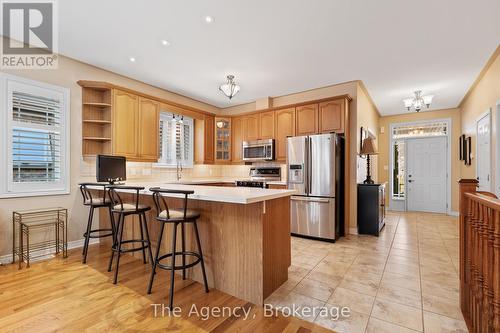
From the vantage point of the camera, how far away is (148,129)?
4.34 meters

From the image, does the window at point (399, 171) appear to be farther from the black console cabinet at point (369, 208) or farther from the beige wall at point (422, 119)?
the black console cabinet at point (369, 208)

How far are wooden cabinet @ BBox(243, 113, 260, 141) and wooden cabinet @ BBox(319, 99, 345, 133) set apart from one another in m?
1.49

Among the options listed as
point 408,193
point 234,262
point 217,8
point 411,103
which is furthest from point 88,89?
point 408,193

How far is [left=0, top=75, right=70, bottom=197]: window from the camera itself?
3.04m

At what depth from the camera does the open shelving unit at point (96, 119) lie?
3.74 m

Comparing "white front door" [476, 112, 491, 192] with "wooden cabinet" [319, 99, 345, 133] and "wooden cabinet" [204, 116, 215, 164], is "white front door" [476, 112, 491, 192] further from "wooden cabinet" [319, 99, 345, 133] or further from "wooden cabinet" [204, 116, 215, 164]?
"wooden cabinet" [204, 116, 215, 164]

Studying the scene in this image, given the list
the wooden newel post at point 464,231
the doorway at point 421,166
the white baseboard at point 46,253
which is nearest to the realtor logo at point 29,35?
the white baseboard at point 46,253

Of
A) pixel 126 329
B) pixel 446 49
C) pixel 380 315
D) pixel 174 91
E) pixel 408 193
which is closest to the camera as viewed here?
pixel 126 329

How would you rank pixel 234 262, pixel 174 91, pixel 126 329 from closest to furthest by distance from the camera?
1. pixel 126 329
2. pixel 234 262
3. pixel 174 91

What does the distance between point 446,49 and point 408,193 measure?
474 centimetres

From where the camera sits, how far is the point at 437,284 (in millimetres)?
2480

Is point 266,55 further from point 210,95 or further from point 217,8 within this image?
point 210,95

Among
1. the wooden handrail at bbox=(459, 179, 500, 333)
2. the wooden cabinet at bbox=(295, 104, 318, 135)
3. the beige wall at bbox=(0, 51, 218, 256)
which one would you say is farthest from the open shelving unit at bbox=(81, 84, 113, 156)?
the wooden handrail at bbox=(459, 179, 500, 333)

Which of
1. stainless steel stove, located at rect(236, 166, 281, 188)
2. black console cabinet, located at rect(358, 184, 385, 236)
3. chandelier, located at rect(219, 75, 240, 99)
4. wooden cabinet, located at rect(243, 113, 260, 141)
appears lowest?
black console cabinet, located at rect(358, 184, 385, 236)
